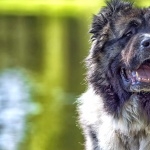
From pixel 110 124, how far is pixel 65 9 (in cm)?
783

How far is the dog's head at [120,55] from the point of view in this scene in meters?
8.07

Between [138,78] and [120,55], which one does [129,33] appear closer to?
[120,55]

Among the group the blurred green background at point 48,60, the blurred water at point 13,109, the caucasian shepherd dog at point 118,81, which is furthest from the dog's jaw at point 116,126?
the blurred water at point 13,109

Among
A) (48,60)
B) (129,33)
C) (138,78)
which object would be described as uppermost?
(48,60)

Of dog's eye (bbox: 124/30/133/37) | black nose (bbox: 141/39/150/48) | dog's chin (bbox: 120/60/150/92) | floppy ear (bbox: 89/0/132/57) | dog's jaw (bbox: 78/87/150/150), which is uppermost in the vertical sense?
floppy ear (bbox: 89/0/132/57)

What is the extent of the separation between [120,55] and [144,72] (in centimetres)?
29

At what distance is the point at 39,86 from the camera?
12688 mm

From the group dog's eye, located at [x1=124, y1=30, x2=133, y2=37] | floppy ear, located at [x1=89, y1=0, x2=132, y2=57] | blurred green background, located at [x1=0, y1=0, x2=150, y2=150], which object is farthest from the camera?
blurred green background, located at [x1=0, y1=0, x2=150, y2=150]

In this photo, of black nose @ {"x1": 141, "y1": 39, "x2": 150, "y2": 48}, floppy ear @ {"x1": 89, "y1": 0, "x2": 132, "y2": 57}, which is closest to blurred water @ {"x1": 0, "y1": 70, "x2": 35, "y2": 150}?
floppy ear @ {"x1": 89, "y1": 0, "x2": 132, "y2": 57}

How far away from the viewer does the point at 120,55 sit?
27.2 ft

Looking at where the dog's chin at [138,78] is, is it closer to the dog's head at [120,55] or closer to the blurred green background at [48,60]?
the dog's head at [120,55]

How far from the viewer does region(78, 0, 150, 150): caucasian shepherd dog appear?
8094 mm

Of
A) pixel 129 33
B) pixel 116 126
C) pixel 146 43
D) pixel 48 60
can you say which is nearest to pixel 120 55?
pixel 129 33

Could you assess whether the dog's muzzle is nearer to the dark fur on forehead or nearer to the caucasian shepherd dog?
the caucasian shepherd dog
